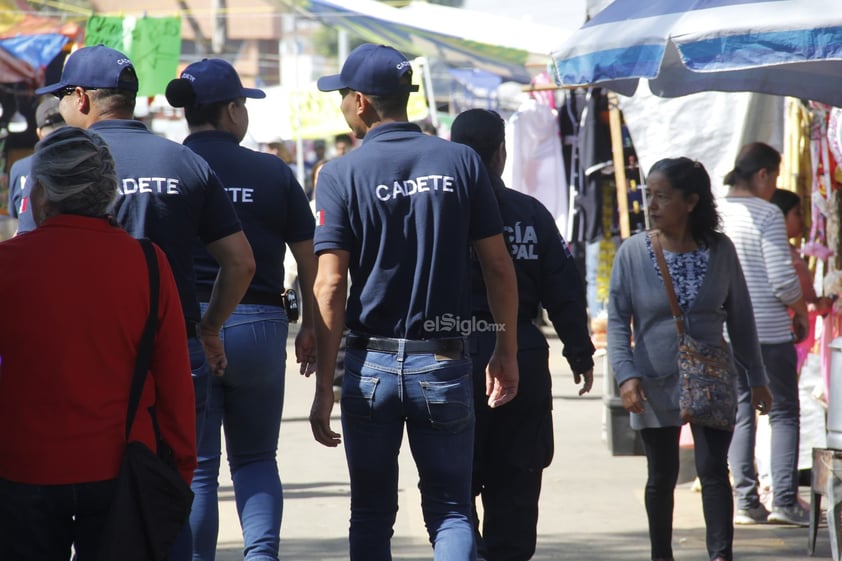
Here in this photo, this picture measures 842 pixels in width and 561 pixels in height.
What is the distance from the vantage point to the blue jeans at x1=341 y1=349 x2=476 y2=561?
4289 mm

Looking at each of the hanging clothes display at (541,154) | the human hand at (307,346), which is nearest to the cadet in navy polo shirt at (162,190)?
the human hand at (307,346)

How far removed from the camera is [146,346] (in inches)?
136

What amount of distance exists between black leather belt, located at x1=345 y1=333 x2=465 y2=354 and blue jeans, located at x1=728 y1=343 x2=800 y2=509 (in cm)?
295

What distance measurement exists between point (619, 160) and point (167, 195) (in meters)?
5.42

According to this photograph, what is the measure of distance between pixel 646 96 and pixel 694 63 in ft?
12.3

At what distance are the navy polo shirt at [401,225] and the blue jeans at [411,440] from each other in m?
0.13

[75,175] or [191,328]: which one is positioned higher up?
[75,175]

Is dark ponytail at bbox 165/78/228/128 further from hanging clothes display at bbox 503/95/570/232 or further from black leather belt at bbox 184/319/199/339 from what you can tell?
hanging clothes display at bbox 503/95/570/232

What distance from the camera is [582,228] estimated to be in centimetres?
1032

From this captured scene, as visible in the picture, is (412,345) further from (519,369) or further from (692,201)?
(692,201)

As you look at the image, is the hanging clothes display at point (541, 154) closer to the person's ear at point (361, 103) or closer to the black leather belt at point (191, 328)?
the person's ear at point (361, 103)

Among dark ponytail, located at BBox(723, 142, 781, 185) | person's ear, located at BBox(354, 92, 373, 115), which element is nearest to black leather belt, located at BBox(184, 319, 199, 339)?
person's ear, located at BBox(354, 92, 373, 115)

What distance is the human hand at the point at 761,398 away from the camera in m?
5.80

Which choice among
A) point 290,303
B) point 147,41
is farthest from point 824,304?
point 147,41
